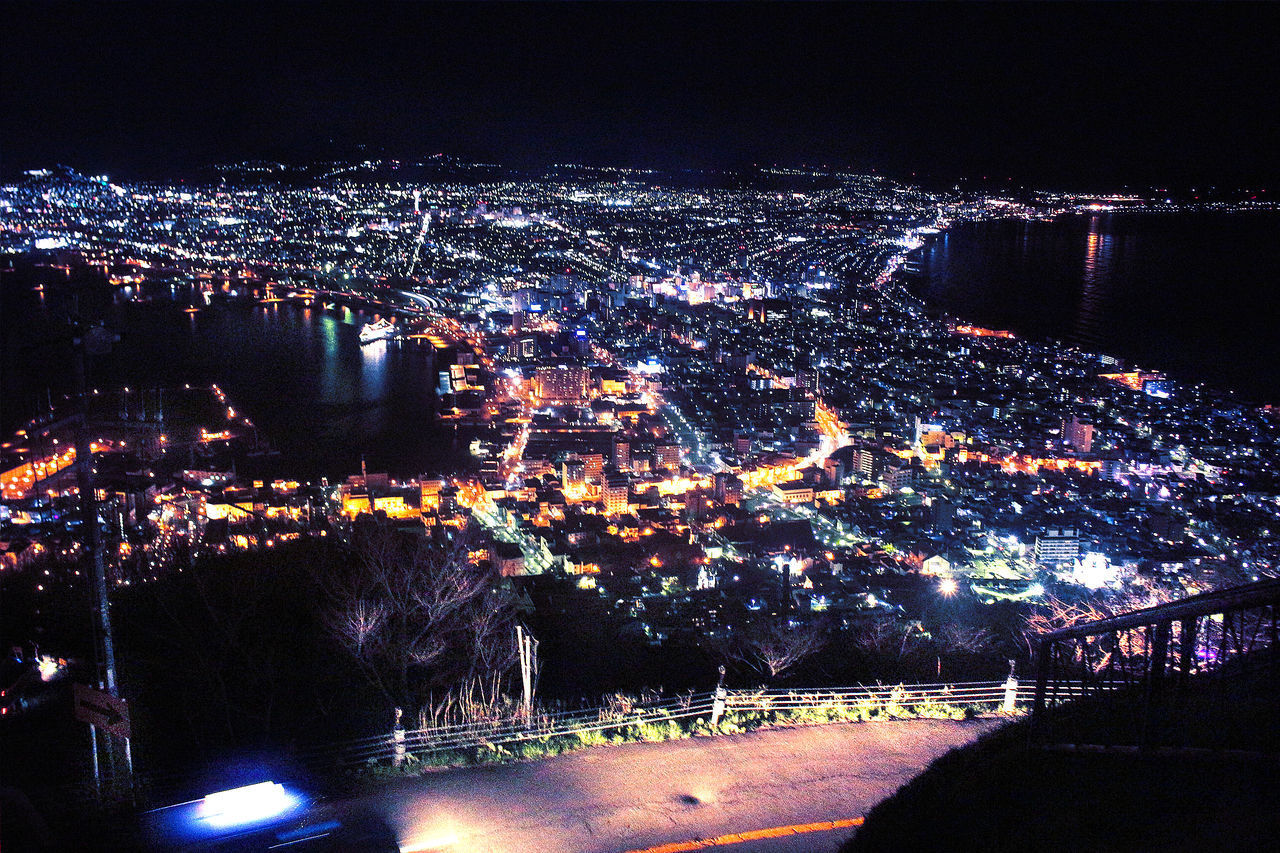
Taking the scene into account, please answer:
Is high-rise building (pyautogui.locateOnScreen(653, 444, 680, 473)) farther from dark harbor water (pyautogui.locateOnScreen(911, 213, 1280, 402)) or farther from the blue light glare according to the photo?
the blue light glare

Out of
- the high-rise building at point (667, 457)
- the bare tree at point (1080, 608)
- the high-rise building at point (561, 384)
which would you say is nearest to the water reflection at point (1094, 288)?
the high-rise building at point (561, 384)

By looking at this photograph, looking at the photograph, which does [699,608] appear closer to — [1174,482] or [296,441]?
[1174,482]

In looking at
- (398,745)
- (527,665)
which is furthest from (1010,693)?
(398,745)

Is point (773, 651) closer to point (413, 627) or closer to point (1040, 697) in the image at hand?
point (413, 627)

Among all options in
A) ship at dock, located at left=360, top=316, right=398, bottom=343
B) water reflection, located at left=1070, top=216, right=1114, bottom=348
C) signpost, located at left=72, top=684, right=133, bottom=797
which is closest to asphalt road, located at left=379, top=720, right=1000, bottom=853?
signpost, located at left=72, top=684, right=133, bottom=797

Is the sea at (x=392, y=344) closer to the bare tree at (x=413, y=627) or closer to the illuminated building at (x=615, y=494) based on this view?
the illuminated building at (x=615, y=494)

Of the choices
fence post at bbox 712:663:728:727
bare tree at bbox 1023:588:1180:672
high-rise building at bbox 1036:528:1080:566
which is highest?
fence post at bbox 712:663:728:727
